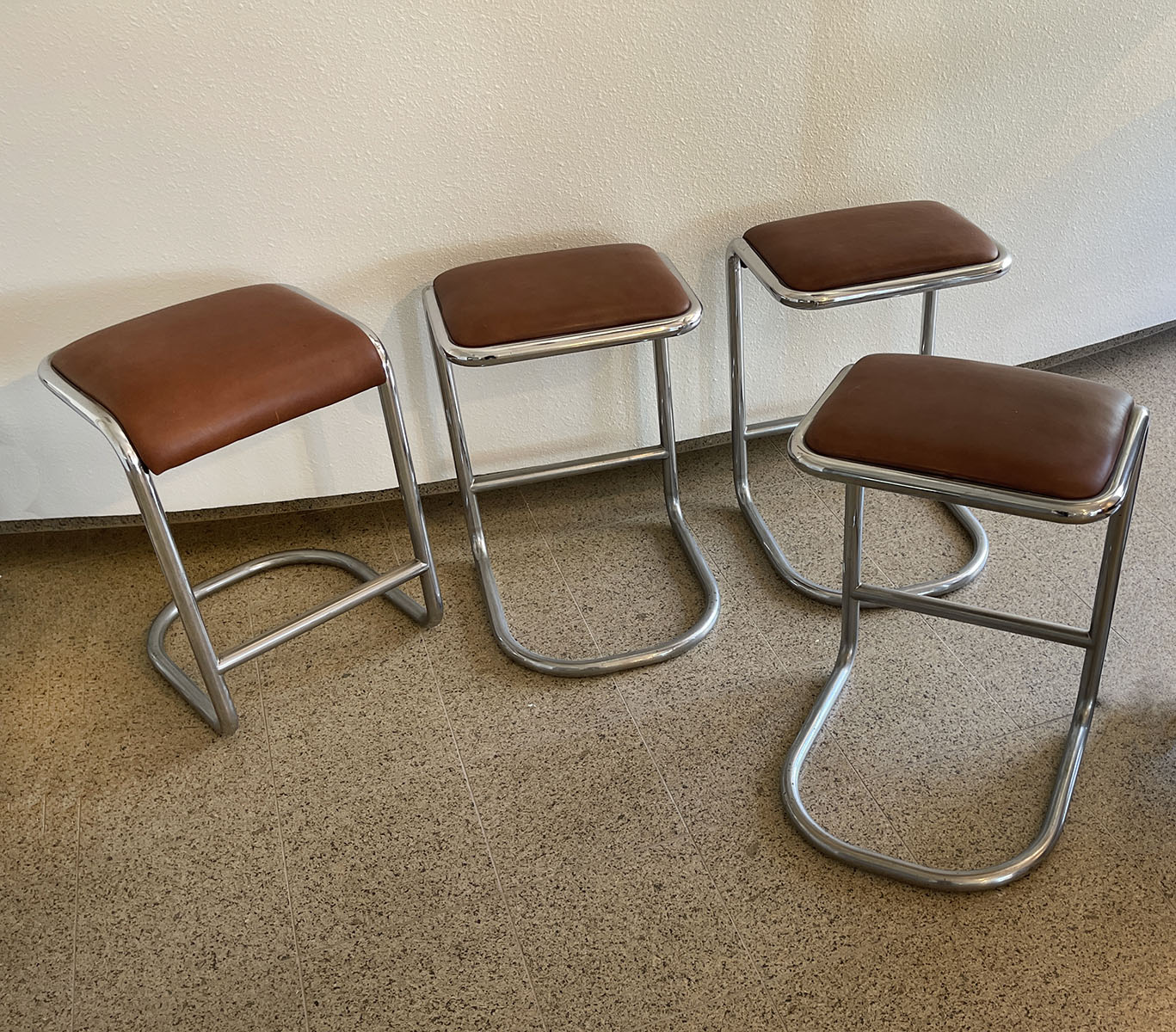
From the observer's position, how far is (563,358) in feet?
7.16

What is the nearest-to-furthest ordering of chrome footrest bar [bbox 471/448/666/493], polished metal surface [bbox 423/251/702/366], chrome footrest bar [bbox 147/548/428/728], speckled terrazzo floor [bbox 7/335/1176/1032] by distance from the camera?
1. speckled terrazzo floor [bbox 7/335/1176/1032]
2. polished metal surface [bbox 423/251/702/366]
3. chrome footrest bar [bbox 147/548/428/728]
4. chrome footrest bar [bbox 471/448/666/493]

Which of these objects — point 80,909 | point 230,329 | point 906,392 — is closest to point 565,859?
point 80,909

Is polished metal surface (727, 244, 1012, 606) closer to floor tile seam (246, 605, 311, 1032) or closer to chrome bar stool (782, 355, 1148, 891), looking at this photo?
chrome bar stool (782, 355, 1148, 891)

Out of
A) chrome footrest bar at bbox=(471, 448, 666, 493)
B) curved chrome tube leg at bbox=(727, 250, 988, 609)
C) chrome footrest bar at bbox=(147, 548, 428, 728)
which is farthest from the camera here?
chrome footrest bar at bbox=(471, 448, 666, 493)

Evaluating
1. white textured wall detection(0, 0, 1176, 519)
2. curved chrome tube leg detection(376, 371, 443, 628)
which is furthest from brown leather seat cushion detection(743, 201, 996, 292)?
curved chrome tube leg detection(376, 371, 443, 628)

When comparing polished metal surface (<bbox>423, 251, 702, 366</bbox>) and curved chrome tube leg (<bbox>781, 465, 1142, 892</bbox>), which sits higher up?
polished metal surface (<bbox>423, 251, 702, 366</bbox>)

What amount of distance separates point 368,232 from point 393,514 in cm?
64

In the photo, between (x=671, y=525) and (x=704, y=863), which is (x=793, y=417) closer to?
(x=671, y=525)

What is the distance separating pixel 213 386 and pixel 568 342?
54 cm

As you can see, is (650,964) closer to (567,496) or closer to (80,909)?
(80,909)

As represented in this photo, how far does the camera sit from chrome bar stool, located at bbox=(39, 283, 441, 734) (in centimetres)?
151

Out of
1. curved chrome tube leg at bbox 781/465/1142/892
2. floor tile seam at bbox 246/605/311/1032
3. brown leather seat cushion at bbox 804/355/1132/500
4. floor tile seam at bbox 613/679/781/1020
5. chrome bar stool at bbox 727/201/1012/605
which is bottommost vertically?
floor tile seam at bbox 613/679/781/1020

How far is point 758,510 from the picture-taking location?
2254mm

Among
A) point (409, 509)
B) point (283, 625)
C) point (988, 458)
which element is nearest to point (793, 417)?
point (409, 509)
